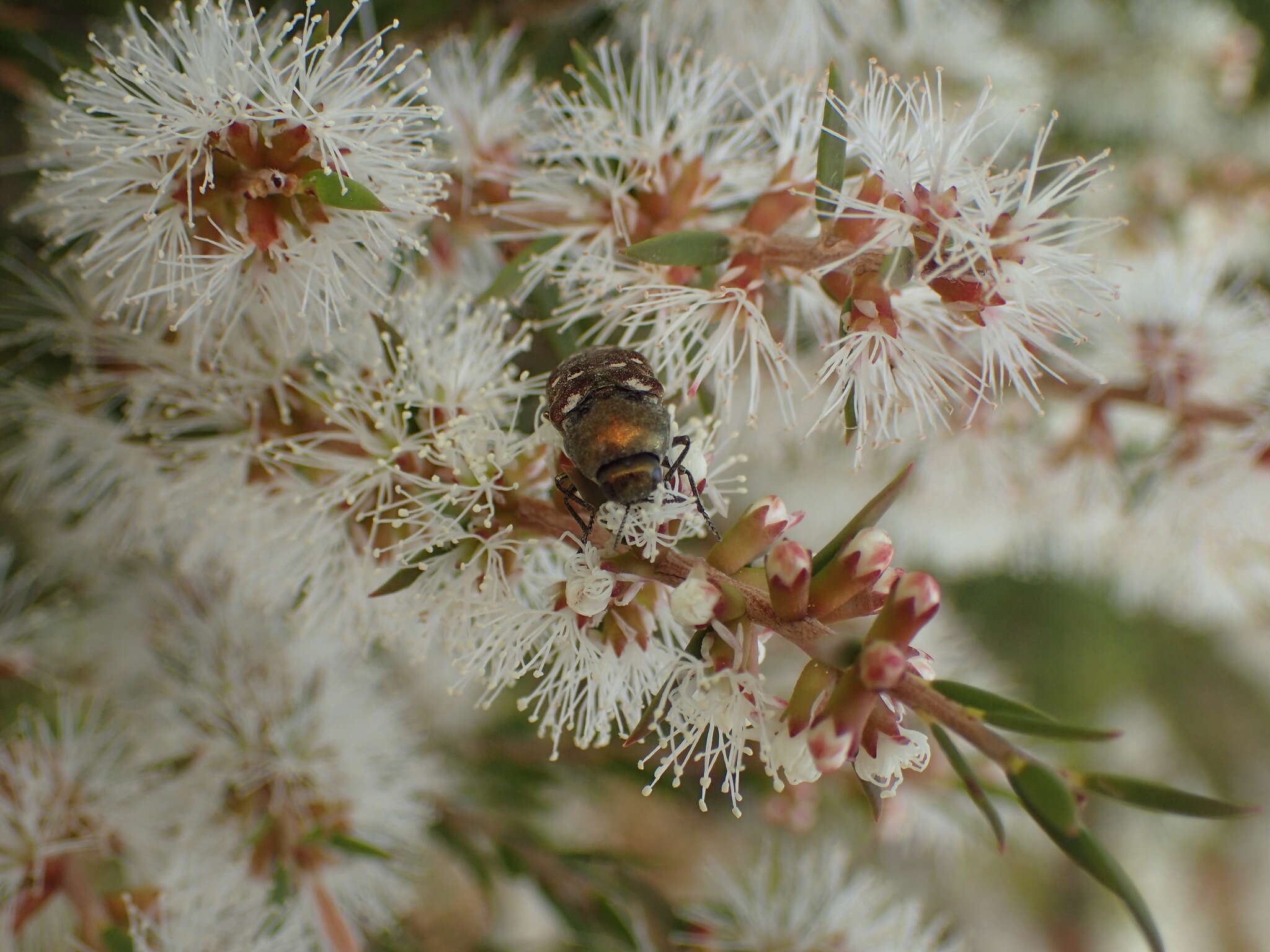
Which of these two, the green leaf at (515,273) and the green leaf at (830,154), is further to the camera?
the green leaf at (515,273)

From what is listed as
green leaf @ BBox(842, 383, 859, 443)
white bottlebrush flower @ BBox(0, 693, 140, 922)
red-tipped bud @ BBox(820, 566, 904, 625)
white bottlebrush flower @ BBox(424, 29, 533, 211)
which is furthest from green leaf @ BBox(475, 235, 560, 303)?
white bottlebrush flower @ BBox(0, 693, 140, 922)

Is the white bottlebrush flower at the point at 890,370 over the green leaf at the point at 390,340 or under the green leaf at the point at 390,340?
over

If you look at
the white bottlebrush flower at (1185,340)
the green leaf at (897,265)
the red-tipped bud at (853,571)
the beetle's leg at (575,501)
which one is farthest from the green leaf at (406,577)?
the white bottlebrush flower at (1185,340)

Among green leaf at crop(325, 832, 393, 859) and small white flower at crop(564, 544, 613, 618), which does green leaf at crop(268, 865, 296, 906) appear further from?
small white flower at crop(564, 544, 613, 618)

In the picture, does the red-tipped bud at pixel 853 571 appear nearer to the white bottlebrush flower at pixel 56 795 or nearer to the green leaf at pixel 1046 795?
the green leaf at pixel 1046 795

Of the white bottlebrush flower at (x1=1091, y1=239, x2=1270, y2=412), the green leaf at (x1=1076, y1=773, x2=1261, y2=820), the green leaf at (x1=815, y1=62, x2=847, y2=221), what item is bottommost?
the green leaf at (x1=1076, y1=773, x2=1261, y2=820)

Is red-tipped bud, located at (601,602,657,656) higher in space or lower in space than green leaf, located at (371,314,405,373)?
lower

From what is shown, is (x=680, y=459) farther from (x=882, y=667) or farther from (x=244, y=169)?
(x=244, y=169)

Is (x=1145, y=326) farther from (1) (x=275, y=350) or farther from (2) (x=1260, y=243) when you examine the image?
(1) (x=275, y=350)

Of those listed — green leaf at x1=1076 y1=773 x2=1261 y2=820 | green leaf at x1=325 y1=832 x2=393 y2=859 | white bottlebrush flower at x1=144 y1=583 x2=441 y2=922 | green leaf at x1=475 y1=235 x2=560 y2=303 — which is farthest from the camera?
white bottlebrush flower at x1=144 y1=583 x2=441 y2=922
